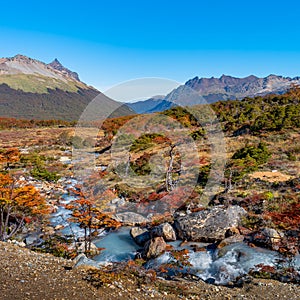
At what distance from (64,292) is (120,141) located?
3684 centimetres

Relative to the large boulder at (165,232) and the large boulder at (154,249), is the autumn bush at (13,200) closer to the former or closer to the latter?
the large boulder at (154,249)

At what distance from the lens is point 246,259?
1246 centimetres

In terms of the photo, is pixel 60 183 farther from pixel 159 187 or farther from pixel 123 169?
pixel 159 187

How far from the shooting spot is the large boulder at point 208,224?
48.6 ft

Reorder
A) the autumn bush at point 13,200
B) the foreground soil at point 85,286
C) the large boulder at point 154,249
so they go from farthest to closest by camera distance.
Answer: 1. the large boulder at point 154,249
2. the autumn bush at point 13,200
3. the foreground soil at point 85,286

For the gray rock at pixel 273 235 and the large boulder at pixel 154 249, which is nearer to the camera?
the gray rock at pixel 273 235

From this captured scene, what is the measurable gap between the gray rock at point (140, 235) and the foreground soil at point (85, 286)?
6.71 metres

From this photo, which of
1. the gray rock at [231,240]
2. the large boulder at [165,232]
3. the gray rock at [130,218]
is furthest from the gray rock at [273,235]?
the gray rock at [130,218]

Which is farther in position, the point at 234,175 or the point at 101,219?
the point at 234,175

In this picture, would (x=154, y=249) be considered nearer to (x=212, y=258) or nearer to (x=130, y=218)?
(x=212, y=258)

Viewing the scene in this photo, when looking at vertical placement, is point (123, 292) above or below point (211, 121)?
below

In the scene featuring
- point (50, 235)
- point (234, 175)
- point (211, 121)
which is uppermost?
point (211, 121)

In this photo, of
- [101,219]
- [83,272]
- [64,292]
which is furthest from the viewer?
[101,219]

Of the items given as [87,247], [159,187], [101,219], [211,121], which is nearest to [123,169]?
[159,187]
